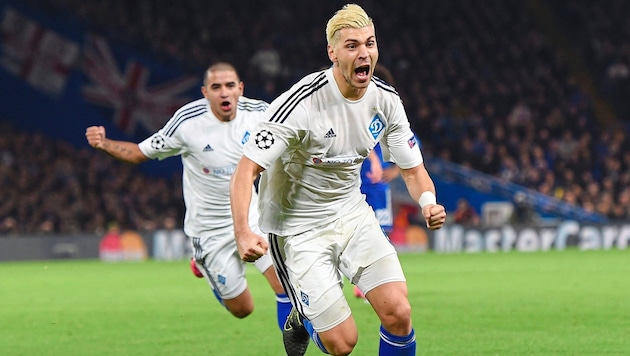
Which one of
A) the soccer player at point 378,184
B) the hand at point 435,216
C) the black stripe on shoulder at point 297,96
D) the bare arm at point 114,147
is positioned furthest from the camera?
the soccer player at point 378,184

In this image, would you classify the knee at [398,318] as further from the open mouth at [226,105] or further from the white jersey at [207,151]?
the open mouth at [226,105]

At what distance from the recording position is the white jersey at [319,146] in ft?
18.5

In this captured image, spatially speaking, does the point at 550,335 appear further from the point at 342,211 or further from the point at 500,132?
the point at 500,132

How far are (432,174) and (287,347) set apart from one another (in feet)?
59.9

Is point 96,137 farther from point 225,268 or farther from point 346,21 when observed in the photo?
point 346,21

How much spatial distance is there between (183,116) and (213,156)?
0.42 m

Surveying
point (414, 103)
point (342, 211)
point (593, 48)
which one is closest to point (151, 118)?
point (414, 103)

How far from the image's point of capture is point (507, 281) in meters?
13.9

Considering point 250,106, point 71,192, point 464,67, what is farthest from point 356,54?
point 464,67

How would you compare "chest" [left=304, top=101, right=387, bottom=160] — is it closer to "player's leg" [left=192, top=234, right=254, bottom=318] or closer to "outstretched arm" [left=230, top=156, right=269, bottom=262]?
"outstretched arm" [left=230, top=156, right=269, bottom=262]

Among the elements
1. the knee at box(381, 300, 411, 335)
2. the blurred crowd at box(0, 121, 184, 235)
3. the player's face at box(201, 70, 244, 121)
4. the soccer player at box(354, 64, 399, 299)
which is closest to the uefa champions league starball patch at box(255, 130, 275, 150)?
the knee at box(381, 300, 411, 335)

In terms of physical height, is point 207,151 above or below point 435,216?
above

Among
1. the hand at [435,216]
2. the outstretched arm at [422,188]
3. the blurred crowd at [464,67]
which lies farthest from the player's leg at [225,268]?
the blurred crowd at [464,67]

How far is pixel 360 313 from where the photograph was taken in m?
10.4
